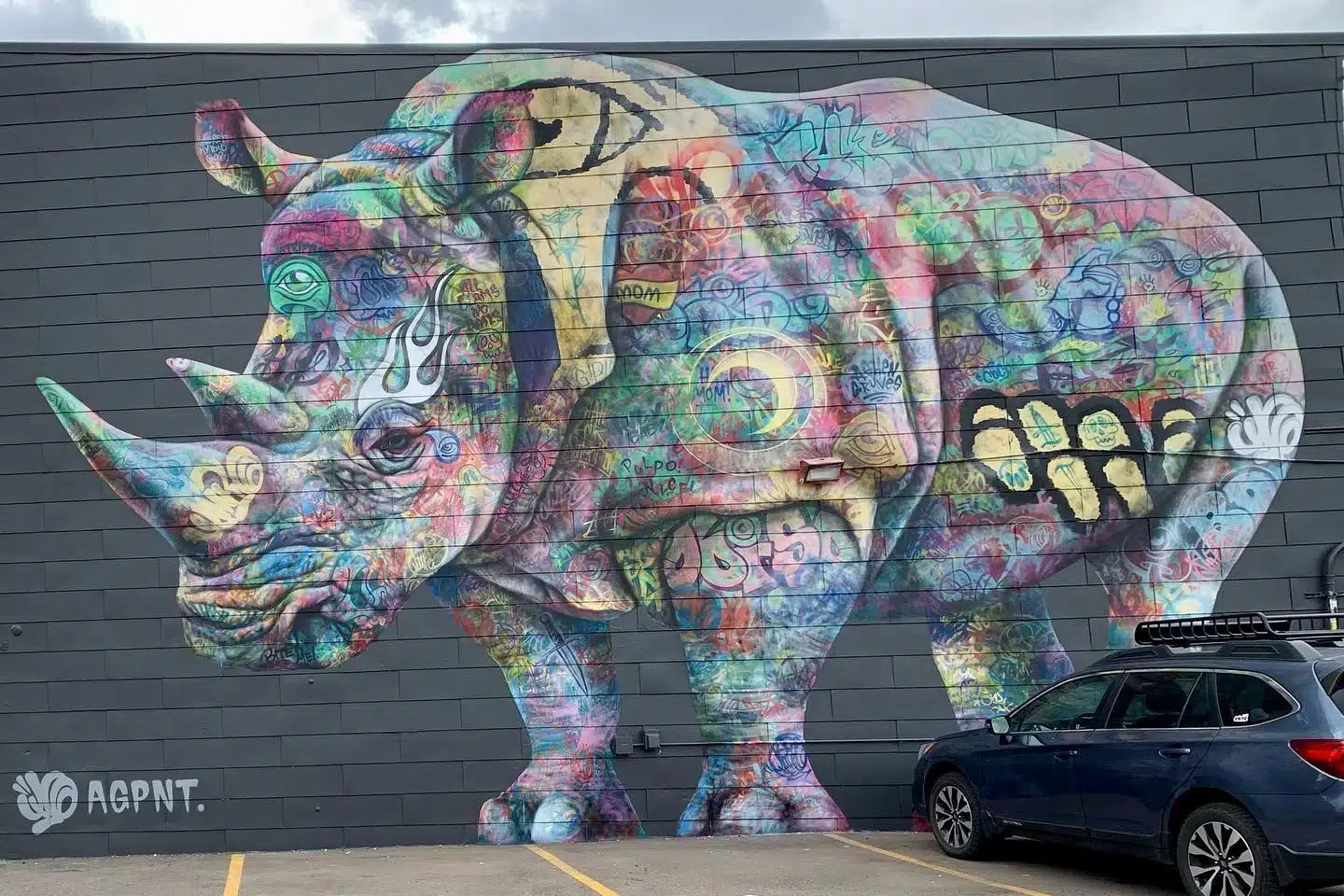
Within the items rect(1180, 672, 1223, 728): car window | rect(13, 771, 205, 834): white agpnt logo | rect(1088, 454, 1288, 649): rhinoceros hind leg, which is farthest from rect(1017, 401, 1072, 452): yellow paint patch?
rect(13, 771, 205, 834): white agpnt logo

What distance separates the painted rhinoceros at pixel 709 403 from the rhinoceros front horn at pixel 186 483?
0.10ft

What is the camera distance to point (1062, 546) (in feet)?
36.4

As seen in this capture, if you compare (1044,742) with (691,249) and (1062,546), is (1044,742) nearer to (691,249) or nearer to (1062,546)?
(1062,546)

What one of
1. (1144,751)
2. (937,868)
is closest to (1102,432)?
(1144,751)

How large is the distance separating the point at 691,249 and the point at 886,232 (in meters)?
1.74

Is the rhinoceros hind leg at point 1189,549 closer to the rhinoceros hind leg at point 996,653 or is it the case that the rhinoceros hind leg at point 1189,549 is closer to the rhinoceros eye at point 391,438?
the rhinoceros hind leg at point 996,653

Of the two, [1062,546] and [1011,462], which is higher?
[1011,462]

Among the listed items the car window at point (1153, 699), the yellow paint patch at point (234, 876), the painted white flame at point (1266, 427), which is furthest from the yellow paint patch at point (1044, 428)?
the yellow paint patch at point (234, 876)

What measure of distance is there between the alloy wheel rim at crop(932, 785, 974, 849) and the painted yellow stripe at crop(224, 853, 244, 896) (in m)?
5.16

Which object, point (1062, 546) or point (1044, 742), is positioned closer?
point (1044, 742)

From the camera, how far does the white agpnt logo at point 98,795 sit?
10.7 metres

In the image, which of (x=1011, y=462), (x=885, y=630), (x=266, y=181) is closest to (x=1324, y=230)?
(x=1011, y=462)

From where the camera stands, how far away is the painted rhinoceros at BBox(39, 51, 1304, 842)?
10992mm

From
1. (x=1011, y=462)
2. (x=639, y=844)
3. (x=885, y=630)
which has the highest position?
(x=1011, y=462)
